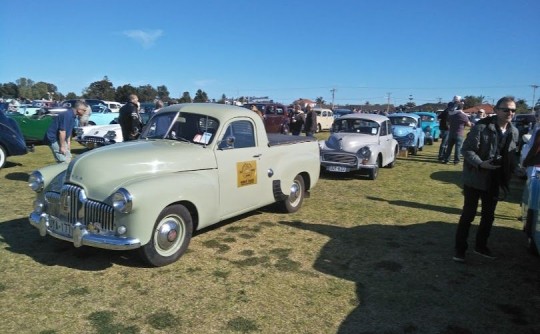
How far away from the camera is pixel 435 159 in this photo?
15.2 m

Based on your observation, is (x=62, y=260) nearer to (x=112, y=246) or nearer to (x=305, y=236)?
(x=112, y=246)

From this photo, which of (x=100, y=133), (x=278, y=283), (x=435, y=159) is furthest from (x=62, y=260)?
(x=435, y=159)

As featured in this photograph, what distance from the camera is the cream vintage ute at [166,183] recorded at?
4.20 meters

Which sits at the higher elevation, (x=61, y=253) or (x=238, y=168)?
(x=238, y=168)

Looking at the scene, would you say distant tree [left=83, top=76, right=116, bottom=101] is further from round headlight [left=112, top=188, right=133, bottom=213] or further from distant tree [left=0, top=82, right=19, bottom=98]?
round headlight [left=112, top=188, right=133, bottom=213]

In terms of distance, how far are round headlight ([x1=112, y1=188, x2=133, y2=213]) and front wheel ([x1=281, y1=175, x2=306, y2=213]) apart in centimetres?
327

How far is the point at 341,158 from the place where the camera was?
34.2 feet

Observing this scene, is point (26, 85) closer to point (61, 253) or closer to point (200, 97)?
point (200, 97)

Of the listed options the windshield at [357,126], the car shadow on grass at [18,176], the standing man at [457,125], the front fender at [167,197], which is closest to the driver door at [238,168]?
the front fender at [167,197]

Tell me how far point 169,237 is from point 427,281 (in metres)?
2.91

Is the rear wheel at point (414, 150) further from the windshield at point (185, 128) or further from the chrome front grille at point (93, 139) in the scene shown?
the windshield at point (185, 128)

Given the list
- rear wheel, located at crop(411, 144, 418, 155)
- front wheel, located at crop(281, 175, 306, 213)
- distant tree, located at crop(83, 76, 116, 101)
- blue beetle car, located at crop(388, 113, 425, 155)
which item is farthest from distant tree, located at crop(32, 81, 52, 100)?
front wheel, located at crop(281, 175, 306, 213)

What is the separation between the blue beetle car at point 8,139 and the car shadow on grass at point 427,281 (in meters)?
7.91

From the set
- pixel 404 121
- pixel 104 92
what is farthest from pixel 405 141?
pixel 104 92
